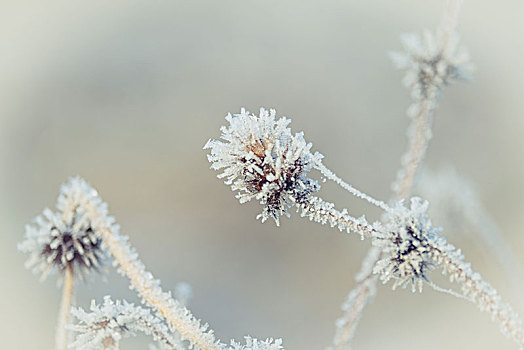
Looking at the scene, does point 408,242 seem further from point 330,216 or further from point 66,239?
point 66,239

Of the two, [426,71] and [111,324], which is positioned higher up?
[426,71]

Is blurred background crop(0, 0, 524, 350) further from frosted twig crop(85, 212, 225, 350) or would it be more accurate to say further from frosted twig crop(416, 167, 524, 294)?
frosted twig crop(85, 212, 225, 350)

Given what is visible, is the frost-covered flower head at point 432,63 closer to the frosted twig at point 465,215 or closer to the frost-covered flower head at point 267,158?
the frost-covered flower head at point 267,158

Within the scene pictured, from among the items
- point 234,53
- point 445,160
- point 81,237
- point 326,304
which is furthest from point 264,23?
point 81,237

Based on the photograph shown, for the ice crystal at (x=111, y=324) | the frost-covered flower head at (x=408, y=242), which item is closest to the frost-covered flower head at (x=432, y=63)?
the frost-covered flower head at (x=408, y=242)

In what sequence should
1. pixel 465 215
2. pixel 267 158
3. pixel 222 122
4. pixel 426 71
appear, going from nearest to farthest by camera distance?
1. pixel 267 158
2. pixel 426 71
3. pixel 465 215
4. pixel 222 122

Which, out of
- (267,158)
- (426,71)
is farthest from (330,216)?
(426,71)

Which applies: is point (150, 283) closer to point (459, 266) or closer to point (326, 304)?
point (459, 266)
